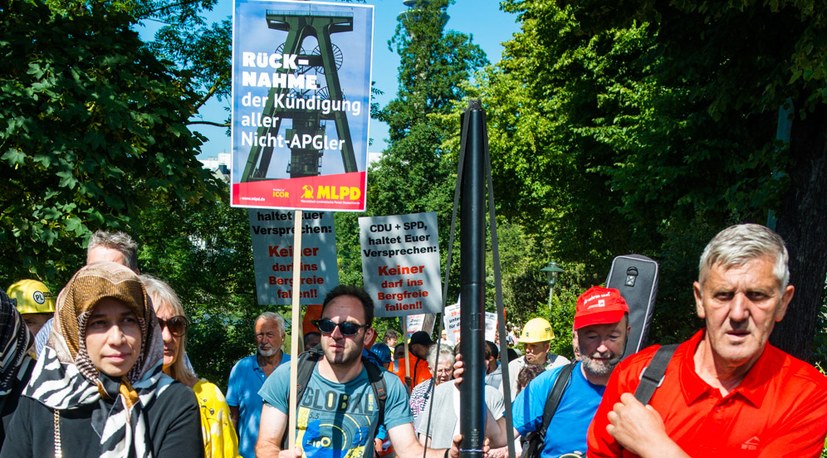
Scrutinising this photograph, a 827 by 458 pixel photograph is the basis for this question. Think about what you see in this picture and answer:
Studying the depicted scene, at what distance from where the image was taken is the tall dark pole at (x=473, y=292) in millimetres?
3451

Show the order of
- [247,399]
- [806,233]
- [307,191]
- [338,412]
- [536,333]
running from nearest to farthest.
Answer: [338,412] → [307,191] → [247,399] → [536,333] → [806,233]

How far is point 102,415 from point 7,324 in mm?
906

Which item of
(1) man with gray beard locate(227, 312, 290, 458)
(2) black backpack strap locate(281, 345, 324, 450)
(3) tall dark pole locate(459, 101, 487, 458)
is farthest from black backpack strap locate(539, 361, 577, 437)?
(1) man with gray beard locate(227, 312, 290, 458)

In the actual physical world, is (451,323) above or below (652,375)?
below

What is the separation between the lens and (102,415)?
2721mm

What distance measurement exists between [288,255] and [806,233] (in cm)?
569

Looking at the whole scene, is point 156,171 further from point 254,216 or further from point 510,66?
point 510,66

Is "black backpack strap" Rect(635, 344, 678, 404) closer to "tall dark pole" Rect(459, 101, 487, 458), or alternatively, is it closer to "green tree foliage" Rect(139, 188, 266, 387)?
"tall dark pole" Rect(459, 101, 487, 458)

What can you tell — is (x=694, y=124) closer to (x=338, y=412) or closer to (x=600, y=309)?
(x=600, y=309)

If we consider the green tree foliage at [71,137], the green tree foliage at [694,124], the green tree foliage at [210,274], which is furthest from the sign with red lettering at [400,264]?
the green tree foliage at [210,274]

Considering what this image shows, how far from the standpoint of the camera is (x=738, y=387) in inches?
99.0

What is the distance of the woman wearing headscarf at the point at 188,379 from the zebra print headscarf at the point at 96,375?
3.21ft

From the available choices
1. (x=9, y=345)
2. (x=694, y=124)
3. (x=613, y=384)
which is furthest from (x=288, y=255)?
(x=694, y=124)

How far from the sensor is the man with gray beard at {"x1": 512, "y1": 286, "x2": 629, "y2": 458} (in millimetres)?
4227
